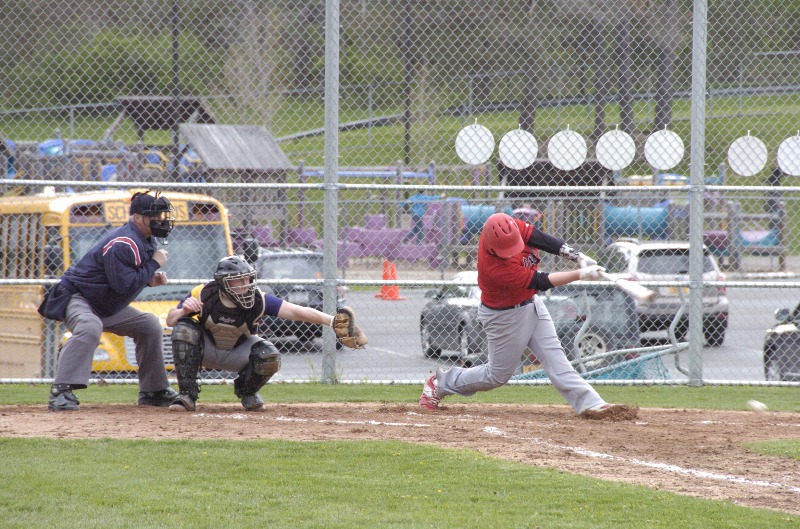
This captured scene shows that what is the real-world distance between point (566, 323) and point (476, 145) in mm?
2002

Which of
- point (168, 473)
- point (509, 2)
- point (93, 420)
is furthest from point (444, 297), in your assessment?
point (168, 473)

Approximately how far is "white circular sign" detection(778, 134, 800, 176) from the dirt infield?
3.08 metres

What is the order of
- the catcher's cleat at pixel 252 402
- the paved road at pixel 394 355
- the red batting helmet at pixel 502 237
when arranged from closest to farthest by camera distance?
the red batting helmet at pixel 502 237, the catcher's cleat at pixel 252 402, the paved road at pixel 394 355

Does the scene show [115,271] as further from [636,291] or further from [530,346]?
[636,291]

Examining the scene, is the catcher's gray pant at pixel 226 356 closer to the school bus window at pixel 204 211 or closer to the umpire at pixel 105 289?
the umpire at pixel 105 289

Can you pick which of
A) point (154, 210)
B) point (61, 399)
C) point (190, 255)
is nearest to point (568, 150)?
point (190, 255)

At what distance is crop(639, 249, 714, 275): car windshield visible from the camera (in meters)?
13.0

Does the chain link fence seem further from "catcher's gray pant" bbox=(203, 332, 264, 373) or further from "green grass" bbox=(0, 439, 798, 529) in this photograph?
"green grass" bbox=(0, 439, 798, 529)

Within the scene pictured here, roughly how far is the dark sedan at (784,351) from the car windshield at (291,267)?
6.23 meters

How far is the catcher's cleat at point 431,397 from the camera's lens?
7.99 meters

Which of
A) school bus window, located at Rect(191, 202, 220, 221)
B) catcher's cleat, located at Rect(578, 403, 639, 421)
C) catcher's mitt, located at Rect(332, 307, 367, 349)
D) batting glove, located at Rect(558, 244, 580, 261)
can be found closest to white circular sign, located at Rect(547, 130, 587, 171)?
batting glove, located at Rect(558, 244, 580, 261)

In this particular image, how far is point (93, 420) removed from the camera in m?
7.21

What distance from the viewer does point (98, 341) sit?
7.72 metres

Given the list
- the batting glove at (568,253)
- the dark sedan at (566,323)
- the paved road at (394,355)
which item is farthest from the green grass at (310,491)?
the dark sedan at (566,323)
